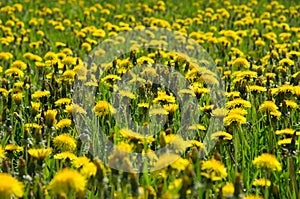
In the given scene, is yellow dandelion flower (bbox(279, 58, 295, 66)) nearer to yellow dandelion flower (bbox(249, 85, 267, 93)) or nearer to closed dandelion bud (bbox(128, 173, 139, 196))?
yellow dandelion flower (bbox(249, 85, 267, 93))

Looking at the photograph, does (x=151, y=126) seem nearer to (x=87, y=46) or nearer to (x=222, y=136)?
(x=222, y=136)

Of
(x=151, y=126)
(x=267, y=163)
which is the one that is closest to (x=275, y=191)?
(x=267, y=163)

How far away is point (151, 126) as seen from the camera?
301 centimetres

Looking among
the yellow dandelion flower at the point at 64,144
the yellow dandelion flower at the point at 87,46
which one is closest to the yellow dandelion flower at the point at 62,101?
the yellow dandelion flower at the point at 64,144

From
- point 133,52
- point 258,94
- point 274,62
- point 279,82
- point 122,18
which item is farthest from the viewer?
point 122,18

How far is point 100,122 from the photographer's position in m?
3.32

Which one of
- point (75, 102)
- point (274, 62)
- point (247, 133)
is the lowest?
point (247, 133)

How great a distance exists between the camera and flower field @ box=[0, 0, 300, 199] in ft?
6.68

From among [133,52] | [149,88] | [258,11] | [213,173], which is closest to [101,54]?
[133,52]

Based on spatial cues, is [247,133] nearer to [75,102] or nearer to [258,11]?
[75,102]

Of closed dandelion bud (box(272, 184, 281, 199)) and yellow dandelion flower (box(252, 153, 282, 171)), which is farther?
closed dandelion bud (box(272, 184, 281, 199))

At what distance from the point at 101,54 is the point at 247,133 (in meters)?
2.30

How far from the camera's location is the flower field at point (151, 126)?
204 centimetres

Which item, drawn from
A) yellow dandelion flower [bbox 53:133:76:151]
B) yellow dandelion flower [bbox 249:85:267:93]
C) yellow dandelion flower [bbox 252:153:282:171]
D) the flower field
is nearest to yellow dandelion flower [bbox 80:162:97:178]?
the flower field
